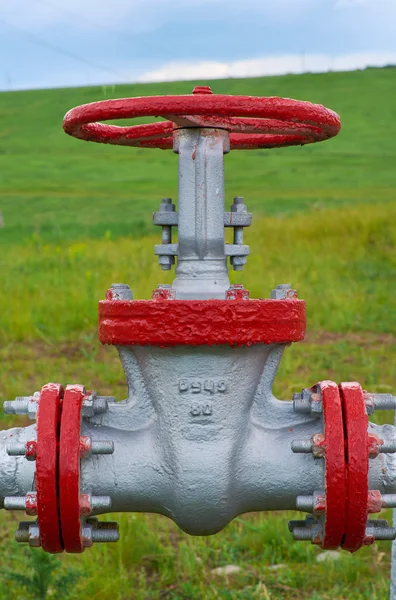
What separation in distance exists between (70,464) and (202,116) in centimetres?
61

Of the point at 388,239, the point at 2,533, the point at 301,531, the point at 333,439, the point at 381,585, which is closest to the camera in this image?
the point at 333,439

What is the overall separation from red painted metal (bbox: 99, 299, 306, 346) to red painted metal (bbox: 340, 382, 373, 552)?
0.15m

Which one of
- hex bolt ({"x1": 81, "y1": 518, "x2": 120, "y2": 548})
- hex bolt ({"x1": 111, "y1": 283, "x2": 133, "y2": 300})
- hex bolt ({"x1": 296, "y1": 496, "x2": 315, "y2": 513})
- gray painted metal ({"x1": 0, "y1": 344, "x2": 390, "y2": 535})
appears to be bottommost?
hex bolt ({"x1": 81, "y1": 518, "x2": 120, "y2": 548})

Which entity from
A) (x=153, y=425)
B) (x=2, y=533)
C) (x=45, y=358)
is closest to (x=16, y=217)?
(x=45, y=358)

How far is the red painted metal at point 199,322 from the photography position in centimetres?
126

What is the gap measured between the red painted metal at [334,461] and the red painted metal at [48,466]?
16.9 inches

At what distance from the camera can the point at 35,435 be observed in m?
1.35

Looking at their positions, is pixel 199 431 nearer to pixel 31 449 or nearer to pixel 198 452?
pixel 198 452

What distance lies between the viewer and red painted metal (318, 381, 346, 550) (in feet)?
4.19

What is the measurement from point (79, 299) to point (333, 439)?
4.68m

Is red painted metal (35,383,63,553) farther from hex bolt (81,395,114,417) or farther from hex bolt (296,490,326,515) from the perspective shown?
hex bolt (296,490,326,515)

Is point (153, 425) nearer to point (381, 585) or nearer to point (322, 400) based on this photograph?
point (322, 400)

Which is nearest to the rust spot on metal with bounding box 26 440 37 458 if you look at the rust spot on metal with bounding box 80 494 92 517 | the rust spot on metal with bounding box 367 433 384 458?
the rust spot on metal with bounding box 80 494 92 517

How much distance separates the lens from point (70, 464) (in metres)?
1.26
